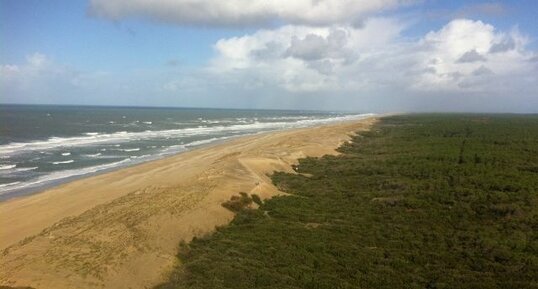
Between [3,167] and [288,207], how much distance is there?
2689 centimetres

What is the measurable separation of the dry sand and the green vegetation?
4.06 ft

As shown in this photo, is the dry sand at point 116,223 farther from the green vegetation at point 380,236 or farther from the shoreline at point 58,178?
the shoreline at point 58,178

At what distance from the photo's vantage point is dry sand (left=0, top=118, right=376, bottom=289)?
15.4 metres

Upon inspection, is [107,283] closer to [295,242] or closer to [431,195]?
[295,242]

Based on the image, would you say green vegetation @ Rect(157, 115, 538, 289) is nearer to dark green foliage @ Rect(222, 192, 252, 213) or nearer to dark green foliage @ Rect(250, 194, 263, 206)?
dark green foliage @ Rect(222, 192, 252, 213)

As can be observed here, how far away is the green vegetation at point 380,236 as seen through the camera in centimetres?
1514

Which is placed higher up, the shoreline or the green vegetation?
the green vegetation

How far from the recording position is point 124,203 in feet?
78.7

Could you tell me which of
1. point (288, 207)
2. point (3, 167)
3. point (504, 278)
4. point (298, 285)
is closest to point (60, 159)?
point (3, 167)

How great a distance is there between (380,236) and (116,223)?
11.3 meters

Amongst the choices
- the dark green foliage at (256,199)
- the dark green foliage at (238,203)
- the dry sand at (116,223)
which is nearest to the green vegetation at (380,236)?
the dark green foliage at (238,203)

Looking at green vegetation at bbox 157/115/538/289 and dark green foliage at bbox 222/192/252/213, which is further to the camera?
dark green foliage at bbox 222/192/252/213

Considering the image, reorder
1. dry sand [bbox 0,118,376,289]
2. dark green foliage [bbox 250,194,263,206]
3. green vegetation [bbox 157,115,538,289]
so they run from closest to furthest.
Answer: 1. green vegetation [bbox 157,115,538,289]
2. dry sand [bbox 0,118,376,289]
3. dark green foliage [bbox 250,194,263,206]

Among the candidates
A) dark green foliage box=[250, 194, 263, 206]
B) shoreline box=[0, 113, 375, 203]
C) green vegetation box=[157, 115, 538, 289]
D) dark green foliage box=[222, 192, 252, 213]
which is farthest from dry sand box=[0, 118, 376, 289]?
shoreline box=[0, 113, 375, 203]
